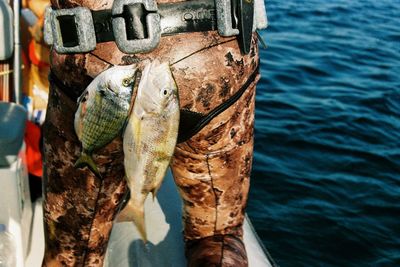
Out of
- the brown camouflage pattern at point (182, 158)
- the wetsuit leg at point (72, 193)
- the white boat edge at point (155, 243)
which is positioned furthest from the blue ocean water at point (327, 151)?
the wetsuit leg at point (72, 193)

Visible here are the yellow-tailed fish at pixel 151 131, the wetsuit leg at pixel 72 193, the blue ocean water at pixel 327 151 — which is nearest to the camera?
the yellow-tailed fish at pixel 151 131

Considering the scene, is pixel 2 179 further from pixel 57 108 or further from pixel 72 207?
pixel 57 108

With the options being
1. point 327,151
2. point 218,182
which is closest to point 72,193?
point 218,182

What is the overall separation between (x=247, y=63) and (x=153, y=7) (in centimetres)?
44

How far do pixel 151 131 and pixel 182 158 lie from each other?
1.54ft

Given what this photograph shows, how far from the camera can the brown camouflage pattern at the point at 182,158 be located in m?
1.79

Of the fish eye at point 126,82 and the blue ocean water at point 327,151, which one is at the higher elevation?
the fish eye at point 126,82

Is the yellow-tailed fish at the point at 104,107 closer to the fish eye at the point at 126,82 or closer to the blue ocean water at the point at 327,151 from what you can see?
the fish eye at the point at 126,82

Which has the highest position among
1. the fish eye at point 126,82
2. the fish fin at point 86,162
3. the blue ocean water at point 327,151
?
the fish eye at point 126,82

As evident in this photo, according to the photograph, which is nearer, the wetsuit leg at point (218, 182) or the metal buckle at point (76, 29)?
the metal buckle at point (76, 29)

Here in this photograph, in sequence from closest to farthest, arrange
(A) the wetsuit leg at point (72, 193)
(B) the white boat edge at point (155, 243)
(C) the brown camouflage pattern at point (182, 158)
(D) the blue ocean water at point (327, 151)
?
(C) the brown camouflage pattern at point (182, 158)
(A) the wetsuit leg at point (72, 193)
(B) the white boat edge at point (155, 243)
(D) the blue ocean water at point (327, 151)

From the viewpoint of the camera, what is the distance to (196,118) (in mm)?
1881

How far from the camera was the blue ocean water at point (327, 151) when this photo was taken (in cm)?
495

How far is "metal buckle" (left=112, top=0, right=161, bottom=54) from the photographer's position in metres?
1.68
